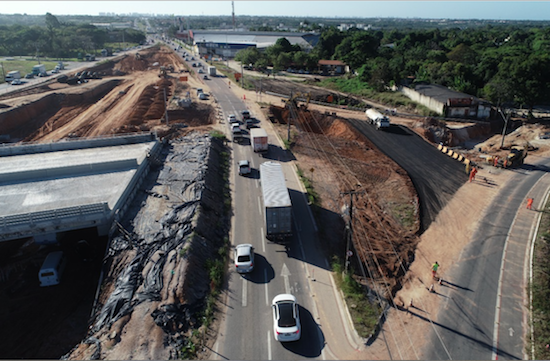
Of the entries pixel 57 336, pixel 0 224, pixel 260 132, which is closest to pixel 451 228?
pixel 260 132

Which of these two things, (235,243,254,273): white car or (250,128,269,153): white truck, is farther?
(250,128,269,153): white truck

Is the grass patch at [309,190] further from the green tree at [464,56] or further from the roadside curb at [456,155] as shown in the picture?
the green tree at [464,56]

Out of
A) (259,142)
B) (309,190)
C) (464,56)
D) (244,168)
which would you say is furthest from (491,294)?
(464,56)

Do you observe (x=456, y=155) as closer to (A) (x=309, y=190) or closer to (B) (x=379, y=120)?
(B) (x=379, y=120)

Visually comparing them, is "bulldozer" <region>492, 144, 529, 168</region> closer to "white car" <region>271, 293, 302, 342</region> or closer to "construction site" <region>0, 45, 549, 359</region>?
"construction site" <region>0, 45, 549, 359</region>

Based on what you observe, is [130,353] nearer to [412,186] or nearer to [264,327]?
[264,327]

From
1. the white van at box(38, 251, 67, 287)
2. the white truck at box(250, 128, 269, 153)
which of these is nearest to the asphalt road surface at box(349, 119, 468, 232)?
the white truck at box(250, 128, 269, 153)
